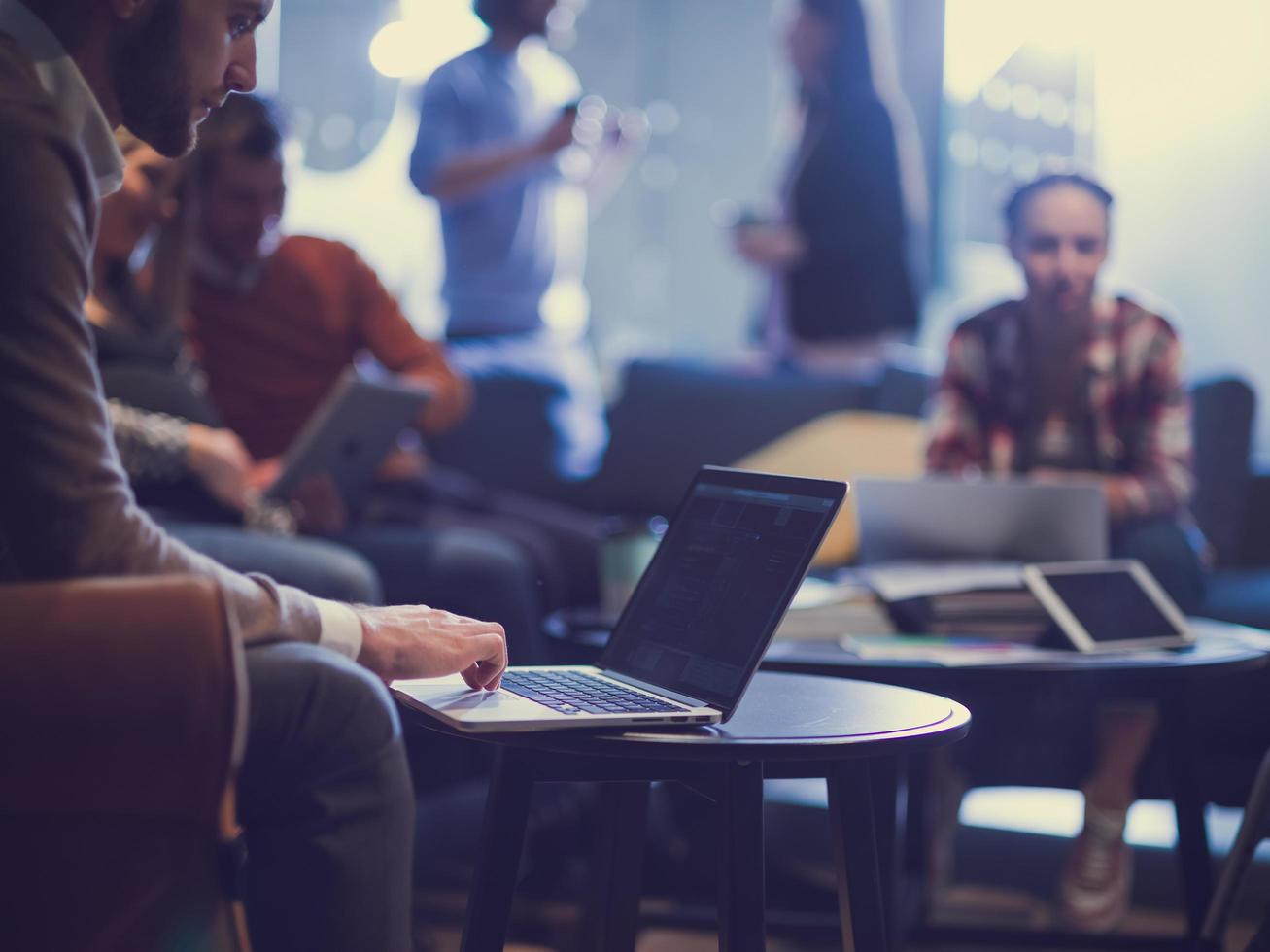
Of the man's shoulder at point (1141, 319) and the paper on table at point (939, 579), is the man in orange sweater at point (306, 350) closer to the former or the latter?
the paper on table at point (939, 579)

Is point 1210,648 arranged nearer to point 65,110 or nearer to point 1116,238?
point 65,110

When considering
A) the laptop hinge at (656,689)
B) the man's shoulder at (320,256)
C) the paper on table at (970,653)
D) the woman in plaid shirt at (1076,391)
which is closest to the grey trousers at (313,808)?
the laptop hinge at (656,689)

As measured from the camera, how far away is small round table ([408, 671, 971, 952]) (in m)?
0.97

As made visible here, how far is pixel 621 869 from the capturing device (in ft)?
4.13

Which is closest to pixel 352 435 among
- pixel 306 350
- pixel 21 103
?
pixel 306 350

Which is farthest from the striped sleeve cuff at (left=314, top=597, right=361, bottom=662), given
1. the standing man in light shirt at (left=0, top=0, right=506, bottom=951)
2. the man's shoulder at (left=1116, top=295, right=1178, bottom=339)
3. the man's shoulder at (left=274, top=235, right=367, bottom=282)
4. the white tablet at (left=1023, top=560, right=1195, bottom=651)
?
the man's shoulder at (left=1116, top=295, right=1178, bottom=339)

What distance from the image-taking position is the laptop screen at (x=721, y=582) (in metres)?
1.05

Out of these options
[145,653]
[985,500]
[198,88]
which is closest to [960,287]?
[985,500]

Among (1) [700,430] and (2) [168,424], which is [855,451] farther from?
(2) [168,424]

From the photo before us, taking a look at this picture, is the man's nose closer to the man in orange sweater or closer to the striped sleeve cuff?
the striped sleeve cuff

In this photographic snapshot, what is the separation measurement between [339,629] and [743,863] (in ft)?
1.14

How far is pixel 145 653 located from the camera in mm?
813

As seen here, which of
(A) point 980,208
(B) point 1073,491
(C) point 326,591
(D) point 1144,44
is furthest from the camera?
(A) point 980,208

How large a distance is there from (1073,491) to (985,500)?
0.11 metres
